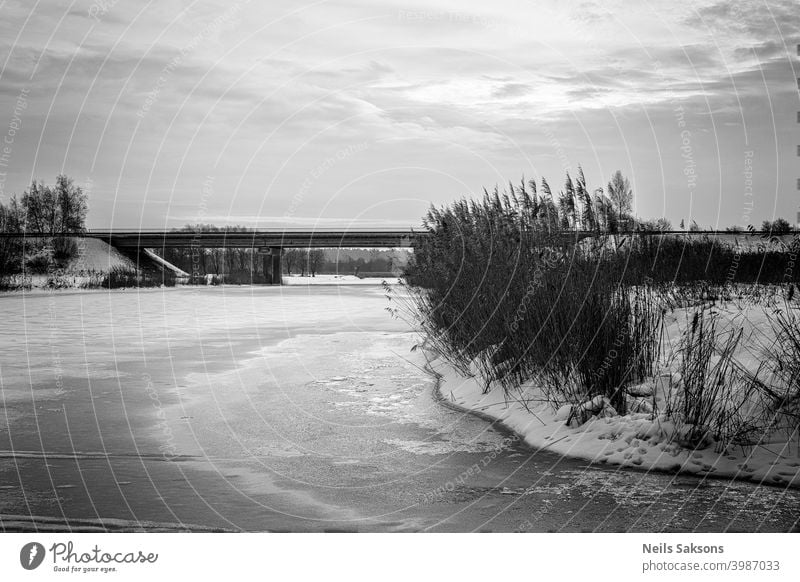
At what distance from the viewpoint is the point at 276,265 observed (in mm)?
74375

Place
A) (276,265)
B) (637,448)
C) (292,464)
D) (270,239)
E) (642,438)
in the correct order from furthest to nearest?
1. (270,239)
2. (276,265)
3. (642,438)
4. (637,448)
5. (292,464)

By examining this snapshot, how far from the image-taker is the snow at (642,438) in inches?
229

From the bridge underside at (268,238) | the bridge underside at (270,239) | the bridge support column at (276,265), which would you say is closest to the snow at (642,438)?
the bridge support column at (276,265)

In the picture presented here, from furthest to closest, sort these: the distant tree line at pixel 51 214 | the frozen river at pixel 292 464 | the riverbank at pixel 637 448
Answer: the distant tree line at pixel 51 214, the riverbank at pixel 637 448, the frozen river at pixel 292 464

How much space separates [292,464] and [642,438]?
3.02 m

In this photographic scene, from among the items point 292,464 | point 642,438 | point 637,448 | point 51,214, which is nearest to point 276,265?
point 51,214

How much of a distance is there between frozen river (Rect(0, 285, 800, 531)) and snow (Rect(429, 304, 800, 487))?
239 millimetres

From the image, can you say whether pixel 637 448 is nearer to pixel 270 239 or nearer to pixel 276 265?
pixel 276 265

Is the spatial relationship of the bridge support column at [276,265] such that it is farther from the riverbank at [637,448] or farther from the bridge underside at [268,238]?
the riverbank at [637,448]

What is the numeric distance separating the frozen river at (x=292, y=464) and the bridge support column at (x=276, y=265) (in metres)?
58.9

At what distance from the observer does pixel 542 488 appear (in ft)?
17.7

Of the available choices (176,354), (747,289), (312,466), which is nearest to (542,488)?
(312,466)

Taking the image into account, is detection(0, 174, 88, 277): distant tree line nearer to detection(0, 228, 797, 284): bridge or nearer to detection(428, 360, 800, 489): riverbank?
detection(0, 228, 797, 284): bridge
